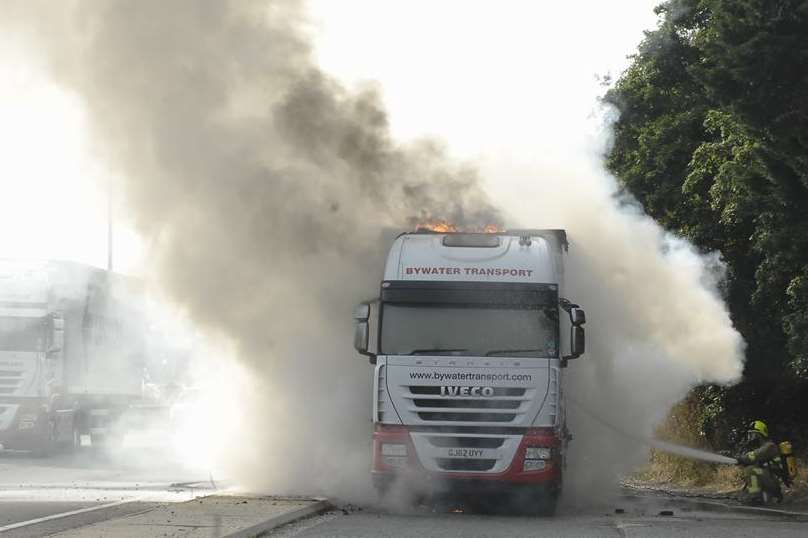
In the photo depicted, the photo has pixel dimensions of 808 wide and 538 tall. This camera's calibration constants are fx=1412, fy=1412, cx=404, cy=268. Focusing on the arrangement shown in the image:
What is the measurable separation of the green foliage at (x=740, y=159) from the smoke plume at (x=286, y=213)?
1.92 meters

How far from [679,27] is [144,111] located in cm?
1591

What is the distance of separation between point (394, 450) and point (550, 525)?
7.04ft

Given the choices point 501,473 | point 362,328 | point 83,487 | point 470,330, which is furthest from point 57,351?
point 501,473

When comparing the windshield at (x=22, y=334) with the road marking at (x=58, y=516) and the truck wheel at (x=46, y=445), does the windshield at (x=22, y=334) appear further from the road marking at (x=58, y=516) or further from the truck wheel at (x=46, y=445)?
the road marking at (x=58, y=516)

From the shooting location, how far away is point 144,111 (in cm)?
2267

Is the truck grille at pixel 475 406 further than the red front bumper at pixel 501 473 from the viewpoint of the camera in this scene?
Yes

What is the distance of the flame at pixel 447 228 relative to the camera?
1953cm

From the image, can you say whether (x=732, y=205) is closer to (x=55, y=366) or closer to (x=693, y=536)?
(x=693, y=536)

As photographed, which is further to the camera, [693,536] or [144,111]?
[144,111]

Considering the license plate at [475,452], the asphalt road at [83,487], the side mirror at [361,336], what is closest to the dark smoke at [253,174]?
the asphalt road at [83,487]

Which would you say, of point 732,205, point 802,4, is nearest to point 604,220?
point 732,205

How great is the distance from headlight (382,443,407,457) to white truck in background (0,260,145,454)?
1368 centimetres

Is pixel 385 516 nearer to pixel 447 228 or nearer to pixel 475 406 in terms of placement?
pixel 475 406

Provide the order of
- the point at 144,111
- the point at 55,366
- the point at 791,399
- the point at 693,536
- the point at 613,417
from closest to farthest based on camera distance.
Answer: the point at 693,536
the point at 613,417
the point at 144,111
the point at 791,399
the point at 55,366
